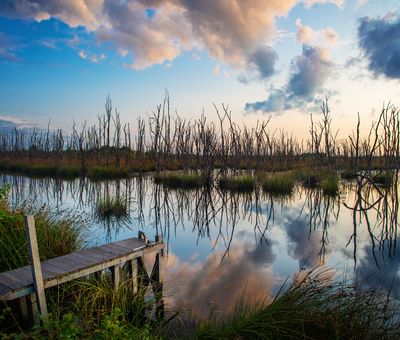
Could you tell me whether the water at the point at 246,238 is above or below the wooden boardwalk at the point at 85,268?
below

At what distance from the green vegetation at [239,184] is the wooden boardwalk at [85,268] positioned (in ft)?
36.4

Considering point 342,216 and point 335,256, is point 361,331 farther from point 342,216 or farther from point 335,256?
point 342,216

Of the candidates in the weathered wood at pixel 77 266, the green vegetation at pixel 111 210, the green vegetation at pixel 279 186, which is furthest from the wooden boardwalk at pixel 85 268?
the green vegetation at pixel 279 186

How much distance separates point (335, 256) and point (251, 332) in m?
4.12

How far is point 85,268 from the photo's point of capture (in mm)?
3766

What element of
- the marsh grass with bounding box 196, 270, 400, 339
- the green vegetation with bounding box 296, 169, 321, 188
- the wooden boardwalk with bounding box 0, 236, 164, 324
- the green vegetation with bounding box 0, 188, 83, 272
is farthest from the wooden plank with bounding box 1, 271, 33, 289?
the green vegetation with bounding box 296, 169, 321, 188

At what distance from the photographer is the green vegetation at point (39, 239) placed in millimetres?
4410

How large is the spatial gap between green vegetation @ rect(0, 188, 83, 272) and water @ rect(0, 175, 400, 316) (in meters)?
1.11

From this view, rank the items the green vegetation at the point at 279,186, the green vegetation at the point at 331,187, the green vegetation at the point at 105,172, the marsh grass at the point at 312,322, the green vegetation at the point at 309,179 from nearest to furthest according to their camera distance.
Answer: the marsh grass at the point at 312,322, the green vegetation at the point at 331,187, the green vegetation at the point at 279,186, the green vegetation at the point at 309,179, the green vegetation at the point at 105,172

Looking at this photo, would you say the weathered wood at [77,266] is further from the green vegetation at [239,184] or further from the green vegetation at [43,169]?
the green vegetation at [43,169]

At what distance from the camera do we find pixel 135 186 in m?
17.0

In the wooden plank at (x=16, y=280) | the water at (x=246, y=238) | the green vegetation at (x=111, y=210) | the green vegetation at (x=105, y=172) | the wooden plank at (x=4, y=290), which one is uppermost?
the green vegetation at (x=105, y=172)

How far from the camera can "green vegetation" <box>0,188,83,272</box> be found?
4.41 metres

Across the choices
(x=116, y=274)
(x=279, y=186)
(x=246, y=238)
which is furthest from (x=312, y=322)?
(x=279, y=186)
